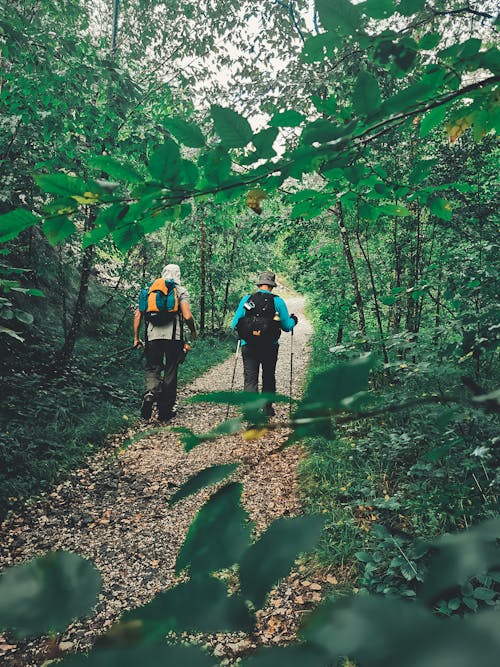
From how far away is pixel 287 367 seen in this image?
35.6 ft

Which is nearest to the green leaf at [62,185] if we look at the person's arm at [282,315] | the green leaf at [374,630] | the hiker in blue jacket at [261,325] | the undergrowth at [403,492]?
the green leaf at [374,630]

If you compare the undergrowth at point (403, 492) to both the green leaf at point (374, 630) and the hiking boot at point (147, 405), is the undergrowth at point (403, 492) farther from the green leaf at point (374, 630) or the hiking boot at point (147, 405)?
the hiking boot at point (147, 405)

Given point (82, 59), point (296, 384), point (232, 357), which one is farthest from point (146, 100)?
point (232, 357)

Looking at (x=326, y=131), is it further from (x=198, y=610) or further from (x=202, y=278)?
(x=202, y=278)

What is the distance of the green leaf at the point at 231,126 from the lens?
925 millimetres

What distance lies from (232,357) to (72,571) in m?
12.0

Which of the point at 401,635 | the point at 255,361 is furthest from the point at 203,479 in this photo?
the point at 255,361

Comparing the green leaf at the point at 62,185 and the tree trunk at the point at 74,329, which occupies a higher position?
the tree trunk at the point at 74,329

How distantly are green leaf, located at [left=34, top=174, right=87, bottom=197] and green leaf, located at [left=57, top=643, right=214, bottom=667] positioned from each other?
82 centimetres

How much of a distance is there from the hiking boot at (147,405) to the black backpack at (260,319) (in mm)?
1750

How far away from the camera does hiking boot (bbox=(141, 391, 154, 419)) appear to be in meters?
5.92

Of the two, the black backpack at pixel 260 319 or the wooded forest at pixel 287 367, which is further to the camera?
the black backpack at pixel 260 319

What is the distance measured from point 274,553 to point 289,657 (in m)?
0.16

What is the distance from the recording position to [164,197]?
3.22ft
